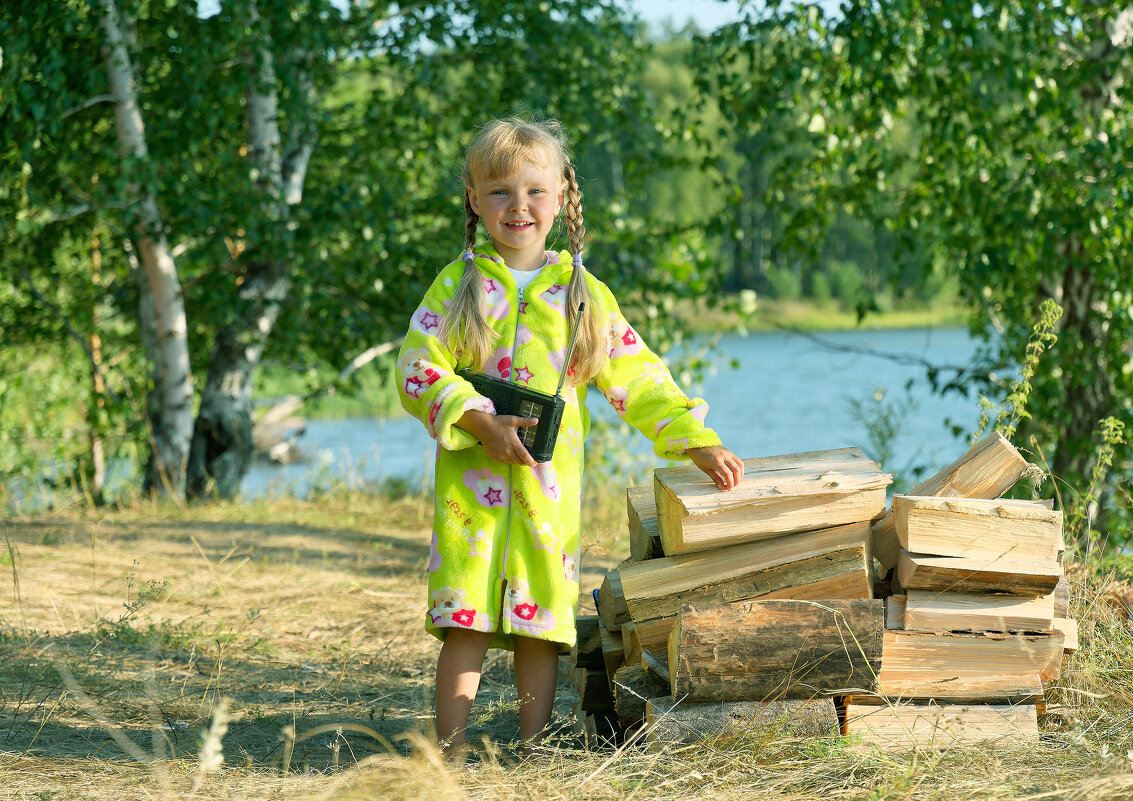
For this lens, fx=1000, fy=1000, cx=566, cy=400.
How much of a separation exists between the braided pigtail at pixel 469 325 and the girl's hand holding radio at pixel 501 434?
208mm

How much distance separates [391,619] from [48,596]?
144cm

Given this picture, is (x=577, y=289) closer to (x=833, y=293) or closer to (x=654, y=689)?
(x=654, y=689)

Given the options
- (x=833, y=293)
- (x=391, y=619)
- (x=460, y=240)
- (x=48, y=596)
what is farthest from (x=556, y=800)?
(x=833, y=293)

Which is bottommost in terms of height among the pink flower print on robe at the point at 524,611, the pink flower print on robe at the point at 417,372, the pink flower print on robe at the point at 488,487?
the pink flower print on robe at the point at 524,611

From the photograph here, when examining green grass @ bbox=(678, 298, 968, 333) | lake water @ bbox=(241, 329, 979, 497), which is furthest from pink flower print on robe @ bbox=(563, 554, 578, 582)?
green grass @ bbox=(678, 298, 968, 333)

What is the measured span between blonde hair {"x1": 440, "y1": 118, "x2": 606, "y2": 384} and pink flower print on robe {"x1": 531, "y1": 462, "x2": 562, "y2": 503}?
0.27m

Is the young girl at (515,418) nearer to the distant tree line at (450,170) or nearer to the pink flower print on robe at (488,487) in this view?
the pink flower print on robe at (488,487)

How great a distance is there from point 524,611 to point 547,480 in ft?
1.13

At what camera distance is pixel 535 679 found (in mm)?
2688

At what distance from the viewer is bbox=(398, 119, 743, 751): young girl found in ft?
8.48

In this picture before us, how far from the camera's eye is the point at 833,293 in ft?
127

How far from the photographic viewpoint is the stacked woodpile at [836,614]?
2533 mm

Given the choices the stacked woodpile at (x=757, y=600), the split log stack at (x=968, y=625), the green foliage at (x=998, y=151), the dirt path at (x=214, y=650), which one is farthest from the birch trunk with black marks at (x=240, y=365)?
the split log stack at (x=968, y=625)

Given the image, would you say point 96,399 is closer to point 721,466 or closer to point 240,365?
point 240,365
